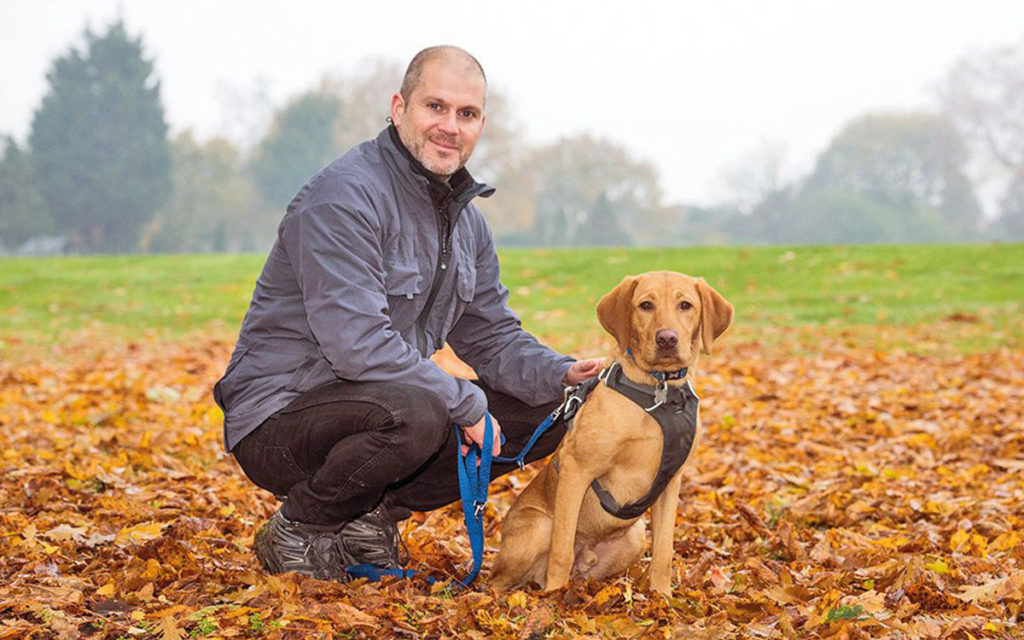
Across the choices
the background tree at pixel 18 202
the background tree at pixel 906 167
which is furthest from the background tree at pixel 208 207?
the background tree at pixel 906 167

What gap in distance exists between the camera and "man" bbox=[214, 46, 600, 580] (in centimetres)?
373

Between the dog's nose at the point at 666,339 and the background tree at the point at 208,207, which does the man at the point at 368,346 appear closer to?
the dog's nose at the point at 666,339

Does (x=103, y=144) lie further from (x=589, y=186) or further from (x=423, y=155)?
(x=423, y=155)

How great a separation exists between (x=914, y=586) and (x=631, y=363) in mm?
1391

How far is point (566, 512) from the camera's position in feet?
12.3

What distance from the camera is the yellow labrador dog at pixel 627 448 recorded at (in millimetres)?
3748

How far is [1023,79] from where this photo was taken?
62.1 metres

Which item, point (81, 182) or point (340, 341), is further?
point (81, 182)

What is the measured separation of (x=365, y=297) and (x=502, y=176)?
52.0 meters

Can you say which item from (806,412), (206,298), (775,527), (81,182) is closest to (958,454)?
(806,412)

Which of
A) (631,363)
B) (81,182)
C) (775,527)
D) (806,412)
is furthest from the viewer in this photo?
(81,182)

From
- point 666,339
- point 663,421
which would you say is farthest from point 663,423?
point 666,339

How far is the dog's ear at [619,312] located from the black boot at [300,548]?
1.43 m

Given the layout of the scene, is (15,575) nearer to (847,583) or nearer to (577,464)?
(577,464)
